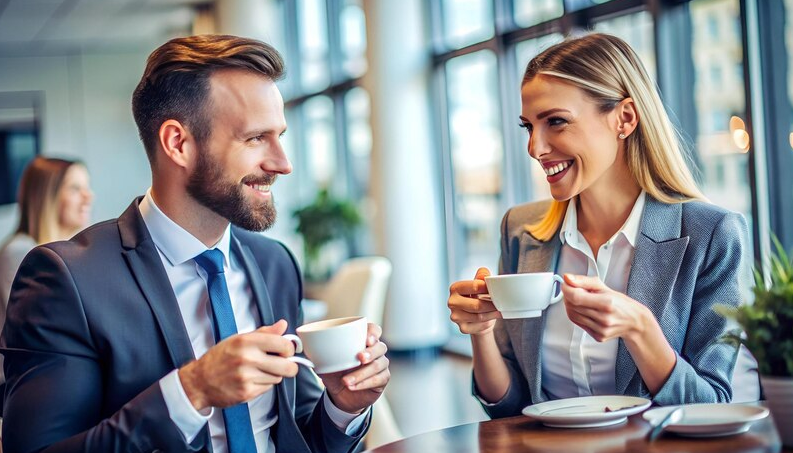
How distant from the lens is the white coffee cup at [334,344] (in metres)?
1.39

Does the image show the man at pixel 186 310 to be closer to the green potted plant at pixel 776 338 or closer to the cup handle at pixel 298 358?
the cup handle at pixel 298 358

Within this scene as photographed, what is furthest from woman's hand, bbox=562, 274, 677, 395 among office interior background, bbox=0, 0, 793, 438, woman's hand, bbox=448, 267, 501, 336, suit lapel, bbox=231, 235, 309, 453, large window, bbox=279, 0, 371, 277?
large window, bbox=279, 0, 371, 277

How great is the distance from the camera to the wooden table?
4.07ft

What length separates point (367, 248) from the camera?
8.57 meters

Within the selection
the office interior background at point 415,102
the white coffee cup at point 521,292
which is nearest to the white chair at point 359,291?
the office interior background at point 415,102

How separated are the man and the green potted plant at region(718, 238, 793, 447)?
0.63m

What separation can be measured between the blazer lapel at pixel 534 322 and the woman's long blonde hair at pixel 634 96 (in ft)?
0.86

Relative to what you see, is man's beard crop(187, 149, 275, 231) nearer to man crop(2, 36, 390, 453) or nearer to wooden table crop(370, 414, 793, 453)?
man crop(2, 36, 390, 453)

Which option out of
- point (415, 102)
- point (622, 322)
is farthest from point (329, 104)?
point (622, 322)

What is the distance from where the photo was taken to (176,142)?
1816mm

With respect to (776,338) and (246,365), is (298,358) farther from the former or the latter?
(776,338)

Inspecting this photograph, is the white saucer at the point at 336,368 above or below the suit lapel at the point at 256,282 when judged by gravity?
below

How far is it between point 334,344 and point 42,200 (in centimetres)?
298

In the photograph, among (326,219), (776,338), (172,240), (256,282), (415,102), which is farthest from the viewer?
(326,219)
